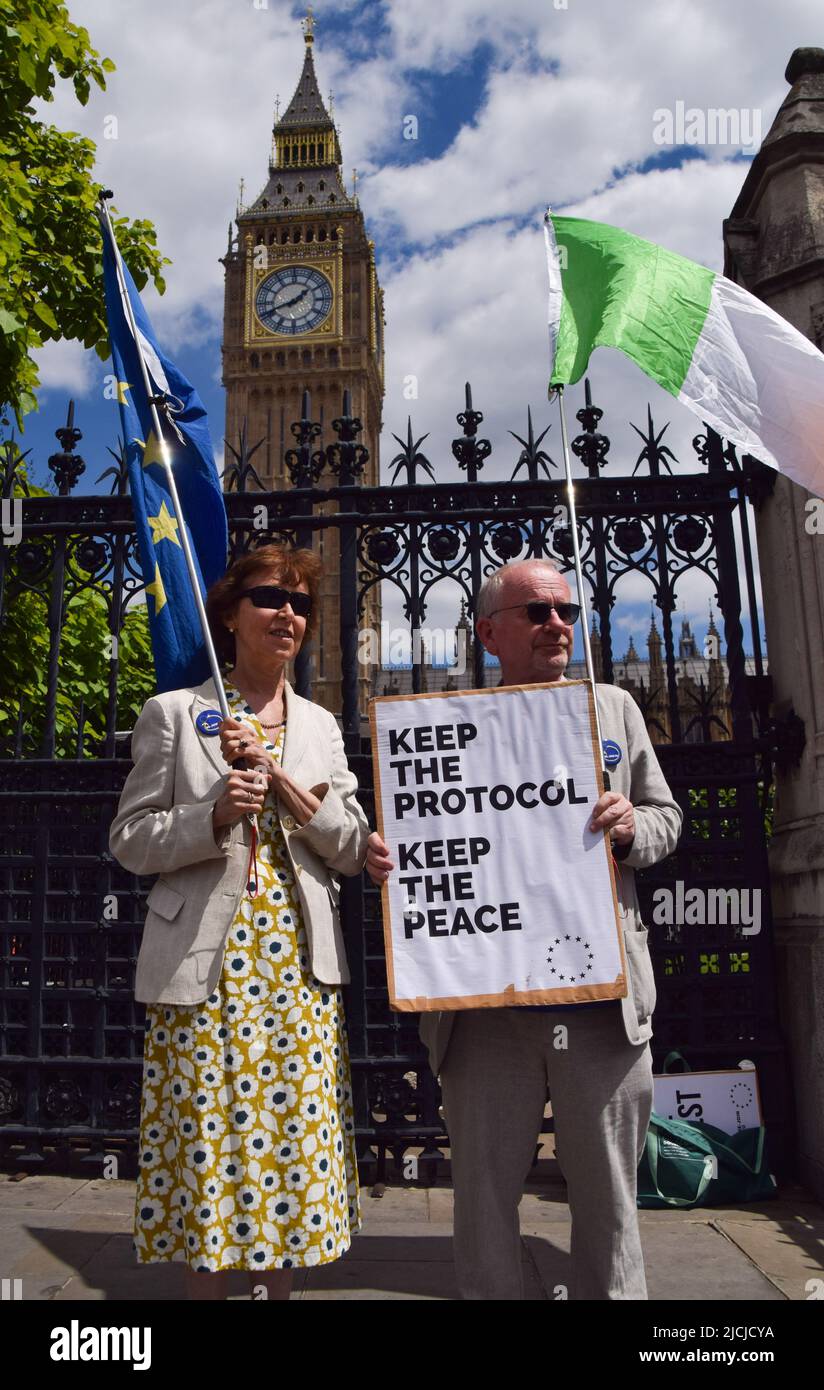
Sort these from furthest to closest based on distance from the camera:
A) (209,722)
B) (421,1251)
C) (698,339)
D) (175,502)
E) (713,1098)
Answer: (713,1098), (421,1251), (698,339), (175,502), (209,722)

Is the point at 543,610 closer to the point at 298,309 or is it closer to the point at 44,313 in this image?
the point at 44,313

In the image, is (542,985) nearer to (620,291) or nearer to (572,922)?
(572,922)

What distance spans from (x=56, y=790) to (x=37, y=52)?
156 inches

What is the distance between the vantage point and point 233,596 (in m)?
3.03

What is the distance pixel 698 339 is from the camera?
3590 millimetres

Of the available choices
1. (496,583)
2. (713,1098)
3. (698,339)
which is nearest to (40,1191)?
(713,1098)

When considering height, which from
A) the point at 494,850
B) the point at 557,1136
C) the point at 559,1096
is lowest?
the point at 557,1136

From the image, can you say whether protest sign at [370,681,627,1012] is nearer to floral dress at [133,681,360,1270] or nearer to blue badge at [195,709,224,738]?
floral dress at [133,681,360,1270]

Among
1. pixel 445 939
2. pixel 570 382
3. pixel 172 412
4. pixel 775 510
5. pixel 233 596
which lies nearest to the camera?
pixel 445 939

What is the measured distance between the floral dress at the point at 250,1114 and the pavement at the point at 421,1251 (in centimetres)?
83

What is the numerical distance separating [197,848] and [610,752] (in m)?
1.13

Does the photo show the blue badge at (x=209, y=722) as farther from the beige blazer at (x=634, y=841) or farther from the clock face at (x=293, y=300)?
the clock face at (x=293, y=300)

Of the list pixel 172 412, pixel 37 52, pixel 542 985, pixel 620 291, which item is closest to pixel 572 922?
pixel 542 985

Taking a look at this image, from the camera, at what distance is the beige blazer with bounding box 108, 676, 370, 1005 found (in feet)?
8.71
